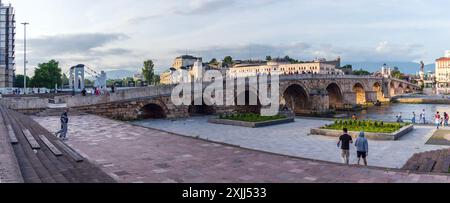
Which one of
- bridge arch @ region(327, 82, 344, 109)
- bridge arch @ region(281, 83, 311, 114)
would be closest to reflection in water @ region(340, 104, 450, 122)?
bridge arch @ region(327, 82, 344, 109)

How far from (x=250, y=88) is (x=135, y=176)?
2755 cm

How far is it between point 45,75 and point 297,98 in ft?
145

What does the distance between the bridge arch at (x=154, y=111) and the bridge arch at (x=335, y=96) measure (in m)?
37.4

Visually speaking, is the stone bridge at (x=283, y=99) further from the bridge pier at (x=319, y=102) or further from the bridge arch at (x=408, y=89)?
the bridge arch at (x=408, y=89)

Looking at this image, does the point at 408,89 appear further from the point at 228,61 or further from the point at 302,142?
the point at 302,142

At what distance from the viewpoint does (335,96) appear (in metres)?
62.4

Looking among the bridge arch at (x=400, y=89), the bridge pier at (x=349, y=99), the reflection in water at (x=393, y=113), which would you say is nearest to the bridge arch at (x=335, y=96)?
the bridge pier at (x=349, y=99)

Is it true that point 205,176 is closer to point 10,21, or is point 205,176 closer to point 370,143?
point 370,143


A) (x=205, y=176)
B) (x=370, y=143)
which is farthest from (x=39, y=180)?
(x=370, y=143)

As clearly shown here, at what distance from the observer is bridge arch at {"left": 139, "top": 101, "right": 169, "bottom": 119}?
2803 cm

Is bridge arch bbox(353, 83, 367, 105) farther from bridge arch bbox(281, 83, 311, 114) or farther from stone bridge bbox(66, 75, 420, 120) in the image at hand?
bridge arch bbox(281, 83, 311, 114)

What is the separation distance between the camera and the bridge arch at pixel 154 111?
2803cm

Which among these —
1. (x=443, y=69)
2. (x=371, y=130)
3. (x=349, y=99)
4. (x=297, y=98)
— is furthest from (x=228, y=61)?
(x=371, y=130)

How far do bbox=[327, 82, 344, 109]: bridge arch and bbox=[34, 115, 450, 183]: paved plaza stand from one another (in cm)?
4567
